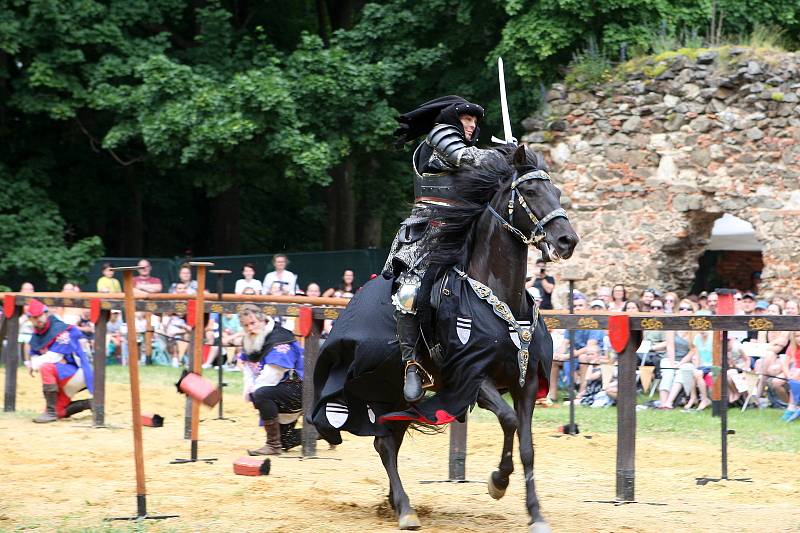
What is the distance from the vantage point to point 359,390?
27.2ft

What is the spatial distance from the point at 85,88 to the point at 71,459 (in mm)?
13587

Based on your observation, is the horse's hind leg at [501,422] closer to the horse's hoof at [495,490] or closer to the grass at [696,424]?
the horse's hoof at [495,490]

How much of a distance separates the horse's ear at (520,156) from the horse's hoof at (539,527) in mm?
2213

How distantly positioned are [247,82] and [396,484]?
1404 centimetres

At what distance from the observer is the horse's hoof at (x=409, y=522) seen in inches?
300

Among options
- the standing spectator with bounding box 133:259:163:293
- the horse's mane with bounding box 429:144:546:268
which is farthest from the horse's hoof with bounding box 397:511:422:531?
the standing spectator with bounding box 133:259:163:293

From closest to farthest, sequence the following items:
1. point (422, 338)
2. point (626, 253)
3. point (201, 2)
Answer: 1. point (422, 338)
2. point (626, 253)
3. point (201, 2)

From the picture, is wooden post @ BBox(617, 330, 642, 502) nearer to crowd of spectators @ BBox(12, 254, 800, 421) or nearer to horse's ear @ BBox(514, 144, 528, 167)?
horse's ear @ BBox(514, 144, 528, 167)

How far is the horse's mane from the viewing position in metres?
7.71

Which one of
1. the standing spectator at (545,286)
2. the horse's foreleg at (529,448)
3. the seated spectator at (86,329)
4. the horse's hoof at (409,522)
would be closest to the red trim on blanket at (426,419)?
the horse's foreleg at (529,448)

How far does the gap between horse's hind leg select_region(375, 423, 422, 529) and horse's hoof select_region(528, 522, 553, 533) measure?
33.0 inches

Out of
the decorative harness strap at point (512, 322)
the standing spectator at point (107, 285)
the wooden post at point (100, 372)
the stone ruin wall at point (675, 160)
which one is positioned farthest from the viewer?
the standing spectator at point (107, 285)

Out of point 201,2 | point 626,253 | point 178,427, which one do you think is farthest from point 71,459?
point 201,2

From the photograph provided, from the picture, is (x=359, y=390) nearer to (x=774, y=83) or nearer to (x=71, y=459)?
(x=71, y=459)
